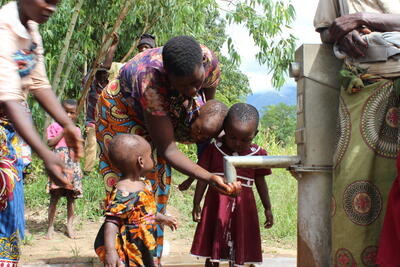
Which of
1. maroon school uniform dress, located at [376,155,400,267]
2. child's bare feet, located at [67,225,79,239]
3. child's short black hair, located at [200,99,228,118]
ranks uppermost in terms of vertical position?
child's short black hair, located at [200,99,228,118]

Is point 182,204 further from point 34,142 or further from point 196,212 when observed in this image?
point 34,142

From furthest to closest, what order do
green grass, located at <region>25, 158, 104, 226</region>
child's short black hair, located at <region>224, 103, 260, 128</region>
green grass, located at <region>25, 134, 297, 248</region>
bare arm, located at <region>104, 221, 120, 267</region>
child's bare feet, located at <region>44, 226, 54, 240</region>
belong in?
green grass, located at <region>25, 158, 104, 226</region>
green grass, located at <region>25, 134, 297, 248</region>
child's bare feet, located at <region>44, 226, 54, 240</region>
child's short black hair, located at <region>224, 103, 260, 128</region>
bare arm, located at <region>104, 221, 120, 267</region>

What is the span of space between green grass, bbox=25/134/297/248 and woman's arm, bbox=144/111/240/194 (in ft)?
8.48

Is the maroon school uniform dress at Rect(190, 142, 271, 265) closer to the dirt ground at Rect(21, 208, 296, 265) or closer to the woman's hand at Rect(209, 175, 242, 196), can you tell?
the dirt ground at Rect(21, 208, 296, 265)

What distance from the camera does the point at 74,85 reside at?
870 centimetres

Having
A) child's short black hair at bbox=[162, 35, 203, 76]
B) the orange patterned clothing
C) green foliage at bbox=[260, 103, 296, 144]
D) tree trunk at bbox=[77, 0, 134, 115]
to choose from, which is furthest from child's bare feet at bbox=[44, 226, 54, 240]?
green foliage at bbox=[260, 103, 296, 144]

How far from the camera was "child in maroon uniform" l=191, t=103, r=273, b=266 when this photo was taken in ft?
10.9

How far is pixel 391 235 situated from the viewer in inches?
94.8

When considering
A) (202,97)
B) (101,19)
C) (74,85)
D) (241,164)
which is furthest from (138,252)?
(74,85)

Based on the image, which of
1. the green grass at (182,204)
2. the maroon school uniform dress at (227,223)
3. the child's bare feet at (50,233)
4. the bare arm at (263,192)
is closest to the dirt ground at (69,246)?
the child's bare feet at (50,233)

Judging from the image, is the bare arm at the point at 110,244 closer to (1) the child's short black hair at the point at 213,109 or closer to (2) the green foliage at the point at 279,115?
(1) the child's short black hair at the point at 213,109

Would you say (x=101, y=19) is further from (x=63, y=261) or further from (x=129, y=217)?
(x=129, y=217)

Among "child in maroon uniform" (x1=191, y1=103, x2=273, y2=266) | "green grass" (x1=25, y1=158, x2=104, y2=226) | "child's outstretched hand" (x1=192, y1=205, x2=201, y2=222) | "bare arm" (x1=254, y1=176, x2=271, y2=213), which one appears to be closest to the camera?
"child in maroon uniform" (x1=191, y1=103, x2=273, y2=266)

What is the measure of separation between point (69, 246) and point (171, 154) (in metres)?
2.38
